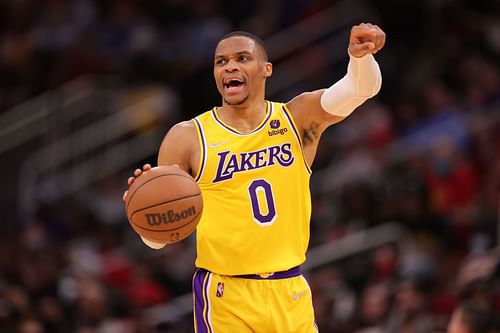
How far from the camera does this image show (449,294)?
1107cm

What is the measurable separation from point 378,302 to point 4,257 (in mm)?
4880

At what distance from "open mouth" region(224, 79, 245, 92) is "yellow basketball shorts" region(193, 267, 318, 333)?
1.13 m

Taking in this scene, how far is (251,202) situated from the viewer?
257 inches

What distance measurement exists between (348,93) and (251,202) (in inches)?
35.3

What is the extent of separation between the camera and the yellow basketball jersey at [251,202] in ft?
21.4

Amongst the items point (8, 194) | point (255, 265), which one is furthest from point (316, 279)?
point (255, 265)

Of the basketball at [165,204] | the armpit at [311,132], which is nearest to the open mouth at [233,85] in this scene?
the armpit at [311,132]

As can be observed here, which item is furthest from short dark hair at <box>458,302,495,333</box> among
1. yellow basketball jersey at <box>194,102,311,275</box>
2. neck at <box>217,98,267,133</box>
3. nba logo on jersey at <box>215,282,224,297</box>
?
neck at <box>217,98,267,133</box>

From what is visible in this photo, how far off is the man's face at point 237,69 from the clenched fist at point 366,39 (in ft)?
2.17

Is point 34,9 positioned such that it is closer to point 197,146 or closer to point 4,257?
point 4,257

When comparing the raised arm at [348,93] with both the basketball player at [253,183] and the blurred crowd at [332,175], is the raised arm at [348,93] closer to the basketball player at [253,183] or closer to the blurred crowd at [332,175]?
the basketball player at [253,183]

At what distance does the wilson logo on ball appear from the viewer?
20.4 ft

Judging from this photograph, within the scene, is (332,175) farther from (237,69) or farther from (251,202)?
(251,202)

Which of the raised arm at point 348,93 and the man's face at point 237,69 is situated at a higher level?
the man's face at point 237,69
